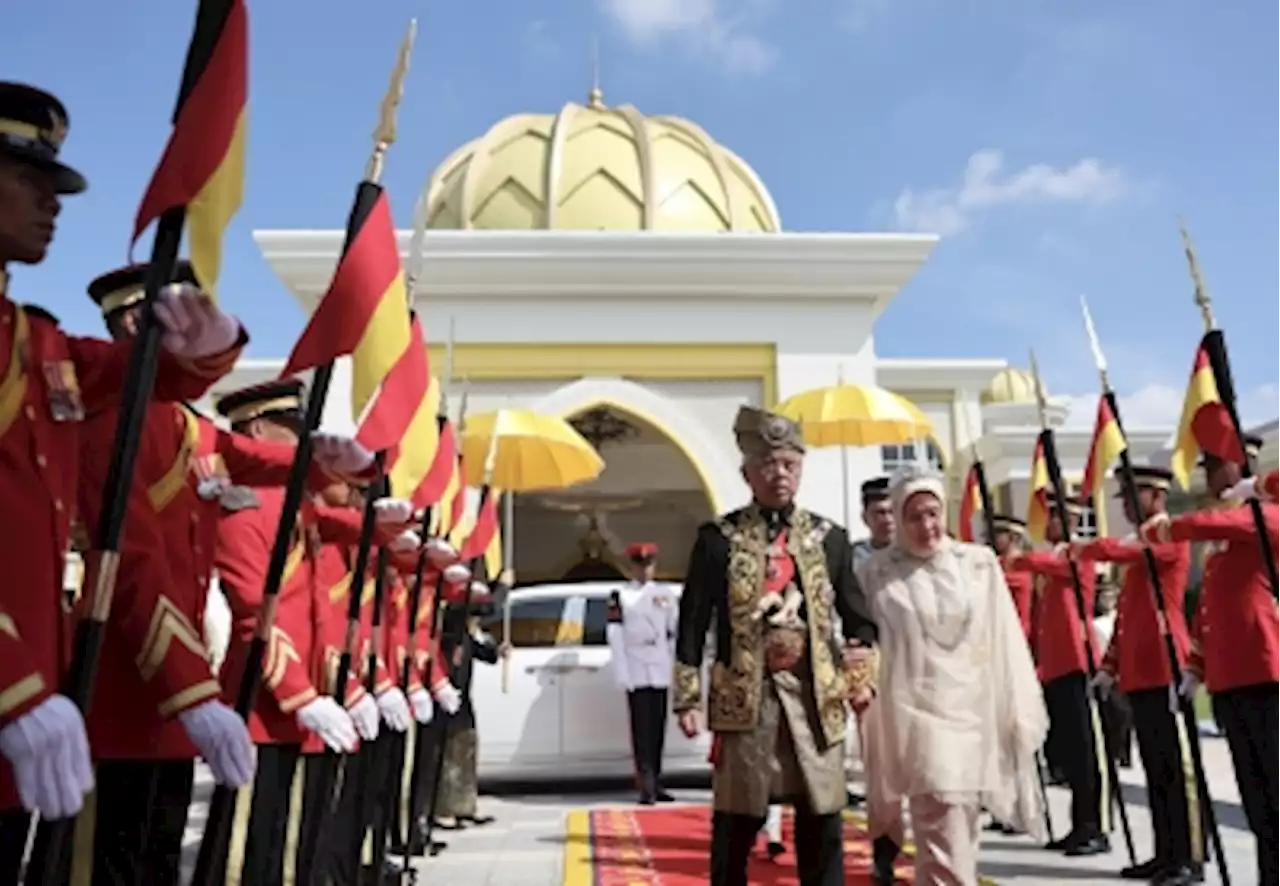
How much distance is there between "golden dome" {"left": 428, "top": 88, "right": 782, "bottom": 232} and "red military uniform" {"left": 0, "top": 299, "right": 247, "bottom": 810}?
1287cm

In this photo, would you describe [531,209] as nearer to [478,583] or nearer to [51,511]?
[478,583]

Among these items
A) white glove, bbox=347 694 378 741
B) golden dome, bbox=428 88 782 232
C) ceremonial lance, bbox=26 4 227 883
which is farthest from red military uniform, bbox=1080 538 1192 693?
golden dome, bbox=428 88 782 232

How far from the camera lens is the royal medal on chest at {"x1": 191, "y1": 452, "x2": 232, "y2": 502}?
2.73 metres

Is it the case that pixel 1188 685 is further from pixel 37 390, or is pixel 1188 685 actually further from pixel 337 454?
pixel 37 390

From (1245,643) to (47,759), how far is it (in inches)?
154

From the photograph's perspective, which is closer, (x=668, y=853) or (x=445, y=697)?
(x=445, y=697)

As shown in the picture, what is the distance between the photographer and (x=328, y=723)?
3137 mm

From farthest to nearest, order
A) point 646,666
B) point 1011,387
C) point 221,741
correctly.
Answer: point 1011,387, point 646,666, point 221,741

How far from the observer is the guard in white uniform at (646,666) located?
7.92m

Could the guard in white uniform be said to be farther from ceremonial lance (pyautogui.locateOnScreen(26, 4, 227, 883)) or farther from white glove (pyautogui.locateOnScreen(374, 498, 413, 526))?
ceremonial lance (pyautogui.locateOnScreen(26, 4, 227, 883))

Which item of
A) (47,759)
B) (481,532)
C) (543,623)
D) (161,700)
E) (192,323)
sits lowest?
(47,759)

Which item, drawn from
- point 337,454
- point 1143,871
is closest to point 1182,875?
point 1143,871

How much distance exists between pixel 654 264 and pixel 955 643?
9167mm

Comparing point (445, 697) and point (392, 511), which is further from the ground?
point (392, 511)
